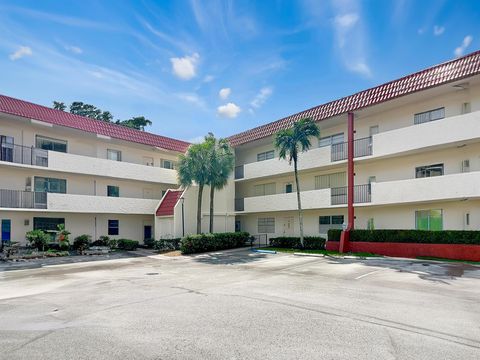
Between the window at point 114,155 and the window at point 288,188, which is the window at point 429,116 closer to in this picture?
the window at point 288,188

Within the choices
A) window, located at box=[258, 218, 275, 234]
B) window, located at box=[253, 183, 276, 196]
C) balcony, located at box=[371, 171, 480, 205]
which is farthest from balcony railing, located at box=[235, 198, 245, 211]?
balcony, located at box=[371, 171, 480, 205]

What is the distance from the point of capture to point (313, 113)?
89.5 feet

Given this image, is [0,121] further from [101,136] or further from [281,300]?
[281,300]

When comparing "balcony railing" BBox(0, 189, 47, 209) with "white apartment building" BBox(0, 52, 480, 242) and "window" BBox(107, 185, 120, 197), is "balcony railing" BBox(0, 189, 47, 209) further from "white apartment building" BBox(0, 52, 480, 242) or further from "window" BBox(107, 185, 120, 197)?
"window" BBox(107, 185, 120, 197)

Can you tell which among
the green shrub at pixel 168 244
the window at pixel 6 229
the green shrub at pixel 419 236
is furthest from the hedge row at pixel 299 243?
the window at pixel 6 229

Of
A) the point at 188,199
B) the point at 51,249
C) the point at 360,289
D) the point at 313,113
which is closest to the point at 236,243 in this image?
the point at 188,199

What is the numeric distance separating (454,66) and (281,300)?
17.5 m

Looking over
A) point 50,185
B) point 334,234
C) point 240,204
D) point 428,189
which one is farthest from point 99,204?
point 428,189

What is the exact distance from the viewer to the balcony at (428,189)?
1954 cm

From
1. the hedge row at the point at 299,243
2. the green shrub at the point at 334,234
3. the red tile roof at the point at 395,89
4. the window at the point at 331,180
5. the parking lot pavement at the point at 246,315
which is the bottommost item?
the hedge row at the point at 299,243

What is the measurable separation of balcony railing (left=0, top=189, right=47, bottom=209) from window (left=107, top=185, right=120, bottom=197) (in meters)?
6.26

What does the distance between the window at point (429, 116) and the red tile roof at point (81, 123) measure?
66.2 ft

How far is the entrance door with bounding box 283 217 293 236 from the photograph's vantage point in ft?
103

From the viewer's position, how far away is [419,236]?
20.9 m
